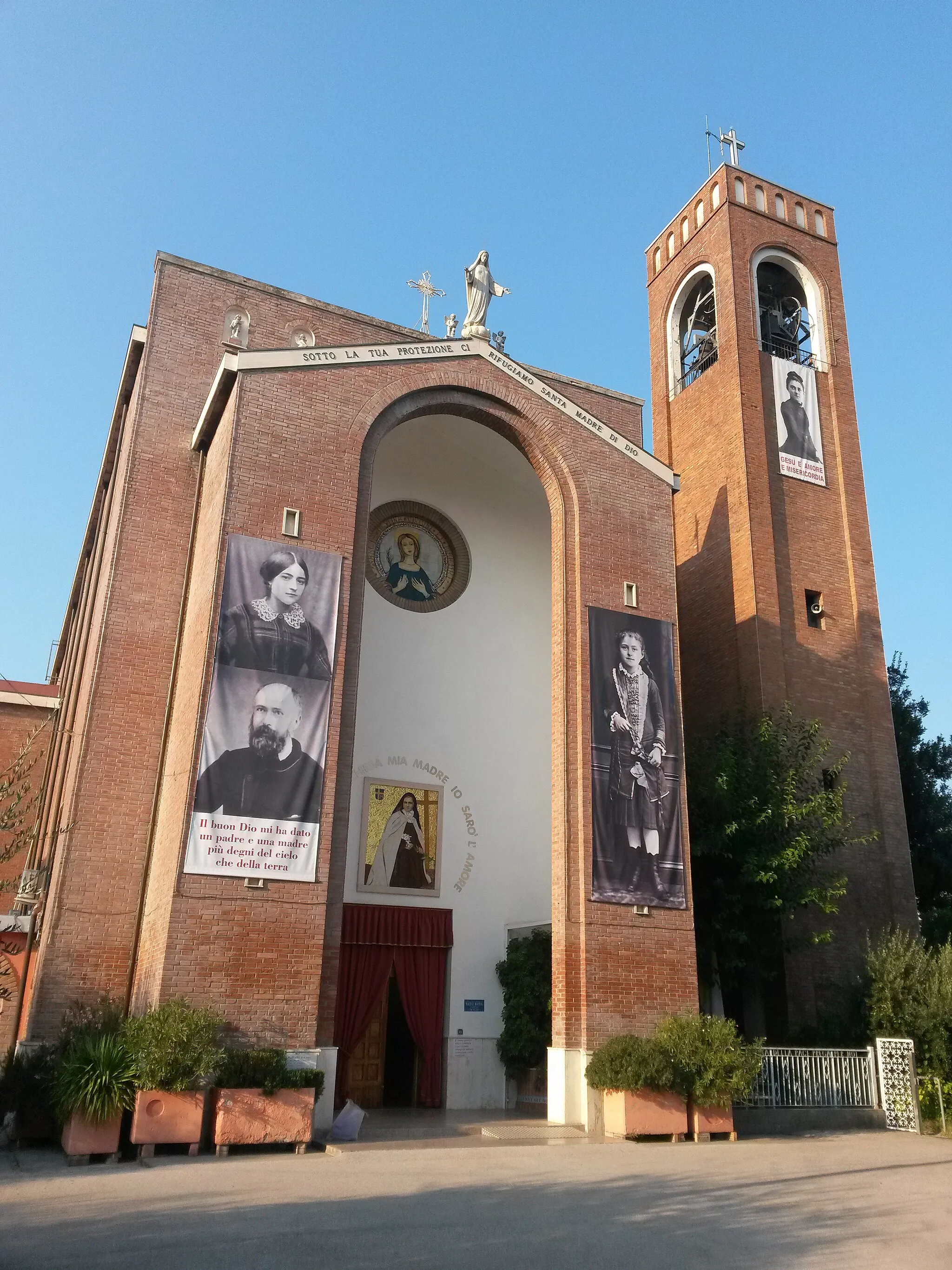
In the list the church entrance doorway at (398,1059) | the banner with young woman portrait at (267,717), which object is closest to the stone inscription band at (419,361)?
the banner with young woman portrait at (267,717)

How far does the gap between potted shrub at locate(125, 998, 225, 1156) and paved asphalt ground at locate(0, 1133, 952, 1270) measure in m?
0.28

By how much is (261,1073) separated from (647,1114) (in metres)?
4.34

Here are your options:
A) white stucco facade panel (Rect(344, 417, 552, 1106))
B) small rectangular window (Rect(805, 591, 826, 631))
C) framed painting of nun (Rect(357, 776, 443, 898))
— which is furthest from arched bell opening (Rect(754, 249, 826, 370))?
framed painting of nun (Rect(357, 776, 443, 898))

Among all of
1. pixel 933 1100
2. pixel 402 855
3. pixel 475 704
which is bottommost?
pixel 933 1100

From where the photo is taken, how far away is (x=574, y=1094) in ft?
42.1

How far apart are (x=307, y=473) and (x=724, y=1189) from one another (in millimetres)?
9219

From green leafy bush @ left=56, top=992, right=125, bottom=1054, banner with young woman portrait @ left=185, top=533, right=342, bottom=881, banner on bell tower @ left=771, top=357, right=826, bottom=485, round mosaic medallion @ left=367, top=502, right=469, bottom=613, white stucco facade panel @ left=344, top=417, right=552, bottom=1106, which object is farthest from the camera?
banner on bell tower @ left=771, top=357, right=826, bottom=485

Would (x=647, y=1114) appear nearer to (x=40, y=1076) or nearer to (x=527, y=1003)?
(x=527, y=1003)

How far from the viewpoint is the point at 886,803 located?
19.2m

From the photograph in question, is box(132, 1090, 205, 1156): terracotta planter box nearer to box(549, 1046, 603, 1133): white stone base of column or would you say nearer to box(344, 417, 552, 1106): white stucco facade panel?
box(549, 1046, 603, 1133): white stone base of column

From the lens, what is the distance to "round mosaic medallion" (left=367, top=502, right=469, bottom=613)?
59.2 feet

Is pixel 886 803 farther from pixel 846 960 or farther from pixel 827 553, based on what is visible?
pixel 827 553

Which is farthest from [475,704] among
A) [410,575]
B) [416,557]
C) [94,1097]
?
[94,1097]

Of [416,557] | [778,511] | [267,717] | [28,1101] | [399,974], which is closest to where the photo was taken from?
[28,1101]
